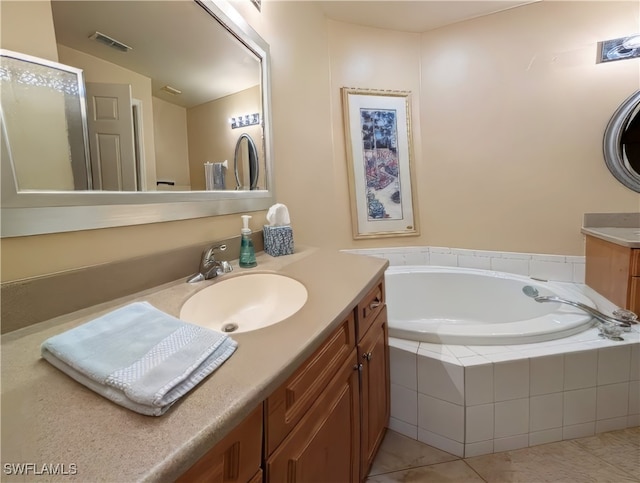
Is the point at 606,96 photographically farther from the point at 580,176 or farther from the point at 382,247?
the point at 382,247

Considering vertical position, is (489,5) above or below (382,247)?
above

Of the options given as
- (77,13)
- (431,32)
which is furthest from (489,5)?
(77,13)

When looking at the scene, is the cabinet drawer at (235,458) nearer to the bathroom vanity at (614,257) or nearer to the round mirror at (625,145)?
the bathroom vanity at (614,257)

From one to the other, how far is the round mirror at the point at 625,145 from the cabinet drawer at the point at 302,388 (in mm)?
2209

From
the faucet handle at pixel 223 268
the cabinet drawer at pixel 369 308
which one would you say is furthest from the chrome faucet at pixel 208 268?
the cabinet drawer at pixel 369 308

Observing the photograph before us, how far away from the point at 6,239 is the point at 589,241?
9.04 ft

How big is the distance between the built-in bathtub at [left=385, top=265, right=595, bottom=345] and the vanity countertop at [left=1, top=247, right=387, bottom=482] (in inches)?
40.3

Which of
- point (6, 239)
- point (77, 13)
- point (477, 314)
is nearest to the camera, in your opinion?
point (6, 239)

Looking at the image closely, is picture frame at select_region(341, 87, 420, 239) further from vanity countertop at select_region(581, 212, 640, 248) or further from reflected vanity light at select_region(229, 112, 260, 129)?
vanity countertop at select_region(581, 212, 640, 248)

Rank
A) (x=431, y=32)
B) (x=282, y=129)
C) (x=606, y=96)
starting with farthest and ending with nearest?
(x=431, y=32)
(x=606, y=96)
(x=282, y=129)

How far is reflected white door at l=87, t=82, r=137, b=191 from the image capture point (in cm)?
75

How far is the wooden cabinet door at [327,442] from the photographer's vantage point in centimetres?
59

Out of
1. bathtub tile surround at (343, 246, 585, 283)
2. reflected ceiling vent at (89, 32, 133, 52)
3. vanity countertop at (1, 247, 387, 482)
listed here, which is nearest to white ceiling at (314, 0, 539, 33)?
reflected ceiling vent at (89, 32, 133, 52)

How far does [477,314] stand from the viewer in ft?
6.74
